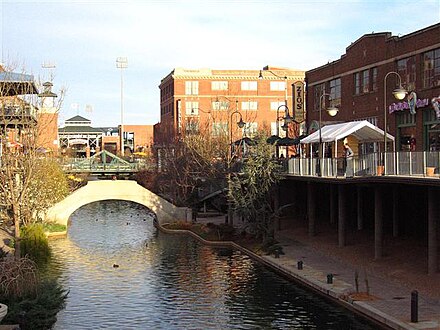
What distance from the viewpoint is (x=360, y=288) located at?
1164 inches

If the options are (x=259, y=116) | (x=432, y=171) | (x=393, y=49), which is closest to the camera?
(x=432, y=171)

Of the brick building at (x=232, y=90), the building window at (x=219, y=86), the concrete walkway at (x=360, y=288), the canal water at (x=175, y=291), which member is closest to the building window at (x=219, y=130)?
the canal water at (x=175, y=291)

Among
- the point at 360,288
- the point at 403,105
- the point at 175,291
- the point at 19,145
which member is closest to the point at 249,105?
the point at 403,105

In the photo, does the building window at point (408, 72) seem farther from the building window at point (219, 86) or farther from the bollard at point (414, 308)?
the building window at point (219, 86)

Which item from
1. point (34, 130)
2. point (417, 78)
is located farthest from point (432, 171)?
point (34, 130)

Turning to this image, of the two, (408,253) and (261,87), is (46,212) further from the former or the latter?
(261,87)

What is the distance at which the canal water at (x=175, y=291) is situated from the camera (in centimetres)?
2720

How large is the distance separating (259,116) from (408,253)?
81656 mm

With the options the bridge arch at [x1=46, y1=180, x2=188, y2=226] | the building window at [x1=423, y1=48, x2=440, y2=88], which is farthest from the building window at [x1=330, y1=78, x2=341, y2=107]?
the bridge arch at [x1=46, y1=180, x2=188, y2=226]

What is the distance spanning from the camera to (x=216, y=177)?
186 ft

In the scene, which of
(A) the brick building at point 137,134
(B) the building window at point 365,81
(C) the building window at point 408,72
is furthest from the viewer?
(A) the brick building at point 137,134

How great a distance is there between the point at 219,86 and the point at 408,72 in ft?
248

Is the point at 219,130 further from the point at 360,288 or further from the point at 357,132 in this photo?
the point at 360,288

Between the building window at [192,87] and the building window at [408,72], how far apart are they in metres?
74.6
